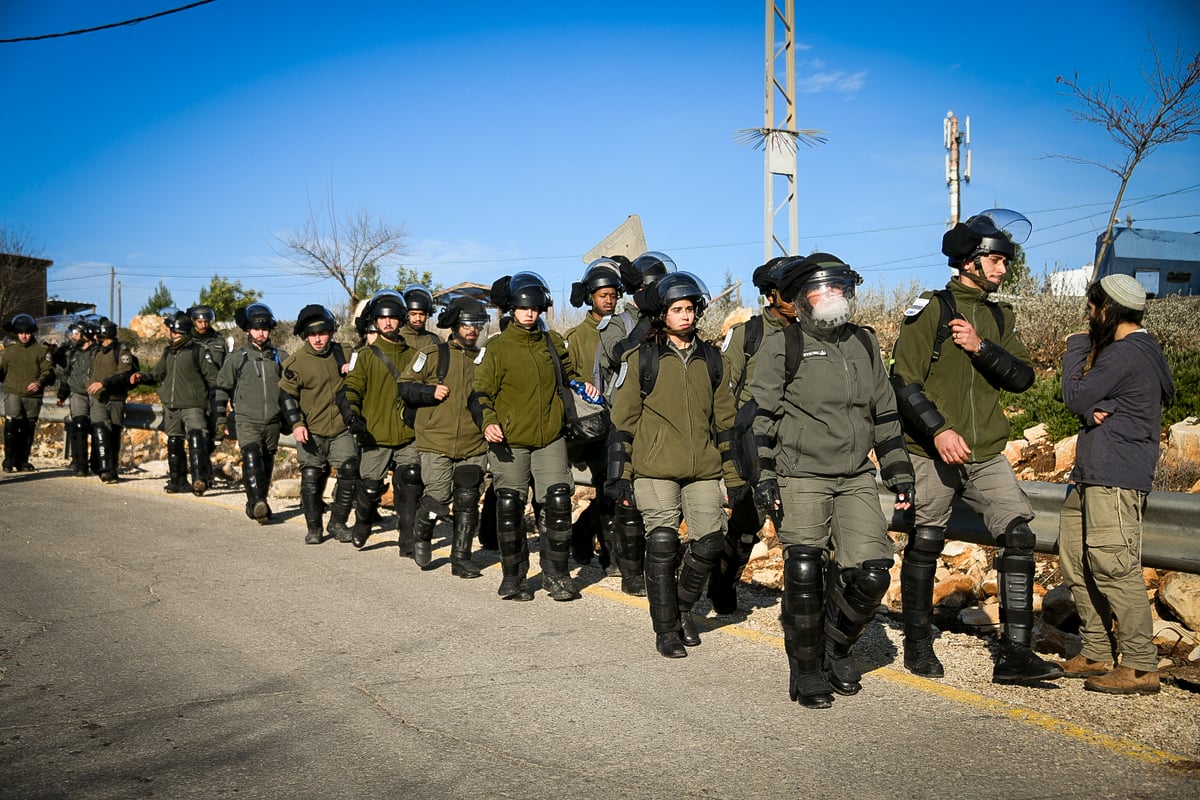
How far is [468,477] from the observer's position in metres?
7.85

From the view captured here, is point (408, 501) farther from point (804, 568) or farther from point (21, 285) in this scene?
point (21, 285)

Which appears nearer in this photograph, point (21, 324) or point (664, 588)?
point (664, 588)

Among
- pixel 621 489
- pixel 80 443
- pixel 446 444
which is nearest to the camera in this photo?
pixel 621 489

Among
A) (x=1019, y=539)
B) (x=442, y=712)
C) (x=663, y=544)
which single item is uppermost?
(x=1019, y=539)

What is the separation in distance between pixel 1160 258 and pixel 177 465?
2608cm

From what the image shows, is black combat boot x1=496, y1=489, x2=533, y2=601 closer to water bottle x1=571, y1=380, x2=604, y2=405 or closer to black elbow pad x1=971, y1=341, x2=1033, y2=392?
water bottle x1=571, y1=380, x2=604, y2=405

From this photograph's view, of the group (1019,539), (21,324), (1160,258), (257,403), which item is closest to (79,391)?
(21,324)

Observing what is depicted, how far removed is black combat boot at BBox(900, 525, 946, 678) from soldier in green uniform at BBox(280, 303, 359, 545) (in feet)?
18.2

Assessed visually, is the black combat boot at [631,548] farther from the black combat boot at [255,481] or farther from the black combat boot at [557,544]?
the black combat boot at [255,481]

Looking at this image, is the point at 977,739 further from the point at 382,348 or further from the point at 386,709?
the point at 382,348

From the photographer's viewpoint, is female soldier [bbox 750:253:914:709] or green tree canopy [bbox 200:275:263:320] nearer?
female soldier [bbox 750:253:914:709]

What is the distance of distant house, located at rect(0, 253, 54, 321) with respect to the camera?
44.1m

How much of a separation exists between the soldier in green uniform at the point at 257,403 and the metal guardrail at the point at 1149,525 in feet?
21.5

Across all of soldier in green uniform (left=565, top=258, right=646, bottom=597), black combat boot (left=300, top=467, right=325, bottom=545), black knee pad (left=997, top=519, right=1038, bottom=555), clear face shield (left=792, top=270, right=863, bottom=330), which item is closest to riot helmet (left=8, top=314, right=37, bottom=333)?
black combat boot (left=300, top=467, right=325, bottom=545)
